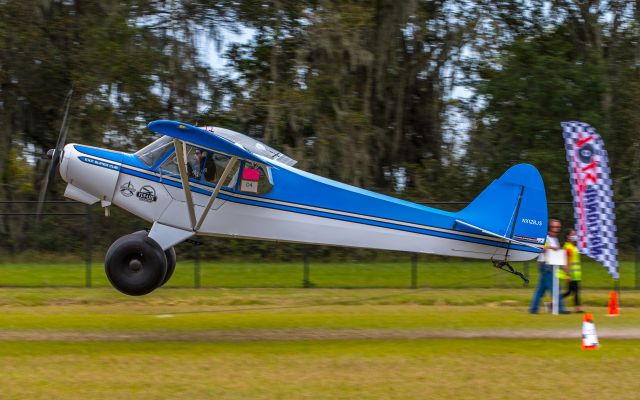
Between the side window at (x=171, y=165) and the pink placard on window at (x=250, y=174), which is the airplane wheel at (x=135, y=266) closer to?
the side window at (x=171, y=165)

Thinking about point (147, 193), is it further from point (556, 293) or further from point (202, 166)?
point (556, 293)

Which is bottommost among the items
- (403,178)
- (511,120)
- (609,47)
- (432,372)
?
(432,372)

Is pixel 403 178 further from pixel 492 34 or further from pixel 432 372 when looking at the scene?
pixel 432 372

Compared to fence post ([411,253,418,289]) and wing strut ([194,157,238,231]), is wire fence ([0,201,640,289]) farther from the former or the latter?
wing strut ([194,157,238,231])

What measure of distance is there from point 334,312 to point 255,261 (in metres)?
7.07

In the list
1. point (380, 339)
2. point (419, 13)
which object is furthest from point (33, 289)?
point (419, 13)

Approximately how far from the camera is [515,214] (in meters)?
14.7

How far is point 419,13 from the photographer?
31.5 m

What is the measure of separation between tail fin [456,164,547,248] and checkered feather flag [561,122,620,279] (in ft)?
17.2

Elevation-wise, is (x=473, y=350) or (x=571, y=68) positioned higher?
(x=571, y=68)

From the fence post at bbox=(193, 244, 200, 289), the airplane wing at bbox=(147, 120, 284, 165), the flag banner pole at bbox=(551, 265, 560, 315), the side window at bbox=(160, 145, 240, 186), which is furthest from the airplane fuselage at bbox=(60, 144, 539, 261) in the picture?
the fence post at bbox=(193, 244, 200, 289)

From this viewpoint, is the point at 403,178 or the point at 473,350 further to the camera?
the point at 403,178

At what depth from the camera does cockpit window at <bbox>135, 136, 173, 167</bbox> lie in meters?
14.9

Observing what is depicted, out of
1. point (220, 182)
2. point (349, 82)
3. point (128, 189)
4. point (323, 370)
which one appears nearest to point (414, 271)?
point (349, 82)
